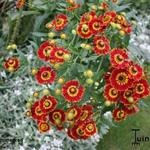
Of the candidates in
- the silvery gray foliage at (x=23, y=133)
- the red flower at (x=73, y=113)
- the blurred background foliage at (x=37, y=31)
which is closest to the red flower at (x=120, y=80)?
the red flower at (x=73, y=113)

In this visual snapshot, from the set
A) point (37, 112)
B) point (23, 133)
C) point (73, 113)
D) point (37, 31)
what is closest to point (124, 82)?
point (73, 113)

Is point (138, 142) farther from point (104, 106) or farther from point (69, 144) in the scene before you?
point (104, 106)

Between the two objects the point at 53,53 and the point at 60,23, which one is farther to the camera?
the point at 60,23

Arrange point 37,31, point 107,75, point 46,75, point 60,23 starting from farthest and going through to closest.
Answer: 1. point 37,31
2. point 60,23
3. point 107,75
4. point 46,75

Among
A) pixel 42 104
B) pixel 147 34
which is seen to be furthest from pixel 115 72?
pixel 147 34

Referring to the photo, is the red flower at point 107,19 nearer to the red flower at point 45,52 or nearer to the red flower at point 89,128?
the red flower at point 45,52

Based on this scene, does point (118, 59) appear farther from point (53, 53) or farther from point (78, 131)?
point (78, 131)
